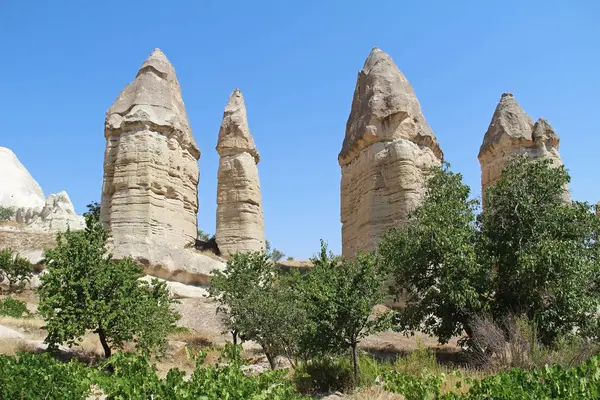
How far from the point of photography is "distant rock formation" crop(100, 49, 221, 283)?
2436 cm

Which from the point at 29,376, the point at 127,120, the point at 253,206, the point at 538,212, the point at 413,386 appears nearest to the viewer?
the point at 29,376

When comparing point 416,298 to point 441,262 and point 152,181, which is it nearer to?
point 441,262

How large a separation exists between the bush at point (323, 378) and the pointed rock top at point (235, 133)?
57.8 ft

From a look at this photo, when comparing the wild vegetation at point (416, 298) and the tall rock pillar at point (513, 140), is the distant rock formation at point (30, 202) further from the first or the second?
the tall rock pillar at point (513, 140)

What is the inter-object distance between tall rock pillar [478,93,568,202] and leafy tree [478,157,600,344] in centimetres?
1228

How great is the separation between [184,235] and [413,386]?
17.8 metres

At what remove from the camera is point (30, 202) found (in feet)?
200

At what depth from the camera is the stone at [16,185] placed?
61.2 metres

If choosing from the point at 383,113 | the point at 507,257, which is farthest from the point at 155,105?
the point at 507,257

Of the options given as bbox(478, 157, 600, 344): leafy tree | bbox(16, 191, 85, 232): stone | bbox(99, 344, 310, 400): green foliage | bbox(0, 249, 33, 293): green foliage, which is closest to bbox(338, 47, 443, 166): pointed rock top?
bbox(478, 157, 600, 344): leafy tree

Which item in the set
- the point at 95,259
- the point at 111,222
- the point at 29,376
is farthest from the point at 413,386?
the point at 111,222

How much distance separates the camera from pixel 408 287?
62.3 ft

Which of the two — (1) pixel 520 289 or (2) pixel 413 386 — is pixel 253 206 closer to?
(1) pixel 520 289

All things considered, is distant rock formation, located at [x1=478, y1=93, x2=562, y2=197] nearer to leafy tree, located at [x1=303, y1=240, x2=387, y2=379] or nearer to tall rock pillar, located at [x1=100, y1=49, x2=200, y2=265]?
tall rock pillar, located at [x1=100, y1=49, x2=200, y2=265]
